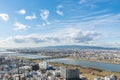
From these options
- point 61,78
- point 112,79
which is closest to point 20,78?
point 61,78

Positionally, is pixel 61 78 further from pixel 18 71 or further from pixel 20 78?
pixel 18 71

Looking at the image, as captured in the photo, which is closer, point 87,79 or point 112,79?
point 112,79

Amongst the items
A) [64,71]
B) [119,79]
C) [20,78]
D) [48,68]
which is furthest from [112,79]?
[48,68]

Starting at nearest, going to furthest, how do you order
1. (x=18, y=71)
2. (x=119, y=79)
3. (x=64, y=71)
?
1. (x=119, y=79)
2. (x=64, y=71)
3. (x=18, y=71)

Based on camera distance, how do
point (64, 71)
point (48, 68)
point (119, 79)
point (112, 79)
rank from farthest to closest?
point (48, 68) < point (64, 71) < point (119, 79) < point (112, 79)

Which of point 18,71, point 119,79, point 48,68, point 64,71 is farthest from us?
point 48,68

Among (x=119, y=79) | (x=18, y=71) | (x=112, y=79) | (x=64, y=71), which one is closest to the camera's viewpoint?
(x=112, y=79)

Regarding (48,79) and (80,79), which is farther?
(80,79)

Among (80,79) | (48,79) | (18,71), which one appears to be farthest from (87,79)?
(18,71)

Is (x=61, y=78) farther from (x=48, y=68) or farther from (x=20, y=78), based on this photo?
(x=48, y=68)
